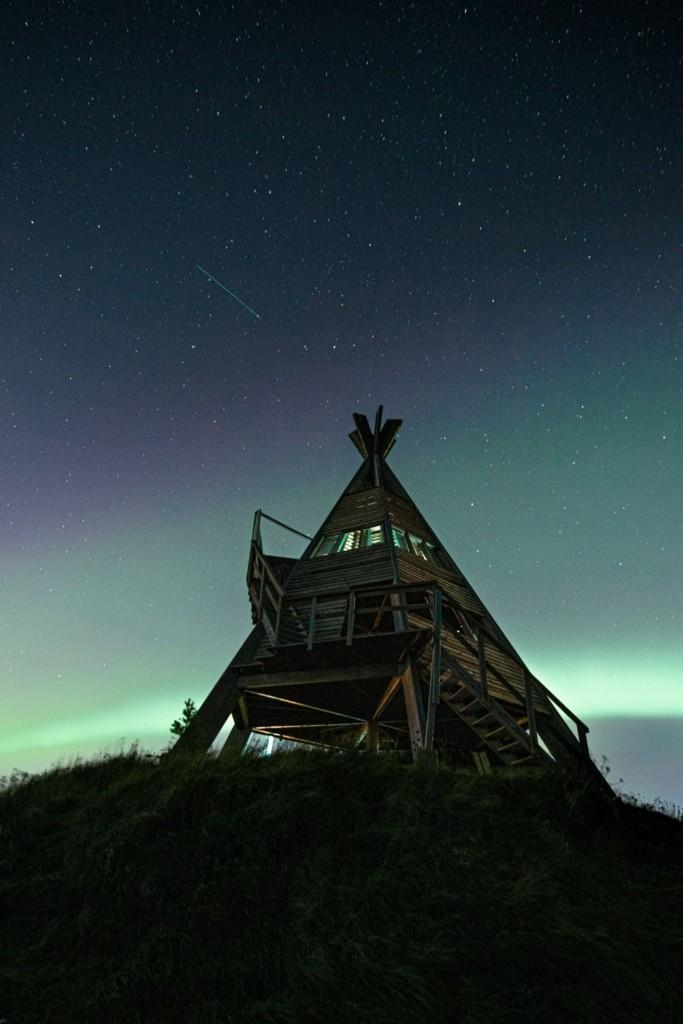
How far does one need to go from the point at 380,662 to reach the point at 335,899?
6709mm

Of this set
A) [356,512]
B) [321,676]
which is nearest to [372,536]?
[356,512]

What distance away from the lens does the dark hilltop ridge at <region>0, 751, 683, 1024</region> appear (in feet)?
17.5

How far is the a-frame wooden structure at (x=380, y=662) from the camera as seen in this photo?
12.2 meters

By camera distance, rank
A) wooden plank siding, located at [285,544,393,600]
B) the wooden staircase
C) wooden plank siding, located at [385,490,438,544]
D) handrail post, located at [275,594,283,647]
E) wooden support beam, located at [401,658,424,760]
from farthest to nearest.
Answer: wooden plank siding, located at [385,490,438,544]
wooden plank siding, located at [285,544,393,600]
handrail post, located at [275,594,283,647]
the wooden staircase
wooden support beam, located at [401,658,424,760]

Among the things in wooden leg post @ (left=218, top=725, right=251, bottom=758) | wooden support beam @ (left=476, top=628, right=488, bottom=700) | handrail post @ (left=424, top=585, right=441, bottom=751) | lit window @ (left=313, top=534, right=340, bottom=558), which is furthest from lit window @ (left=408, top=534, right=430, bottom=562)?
wooden leg post @ (left=218, top=725, right=251, bottom=758)

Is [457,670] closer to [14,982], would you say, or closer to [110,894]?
[110,894]

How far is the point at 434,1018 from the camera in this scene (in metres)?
5.02

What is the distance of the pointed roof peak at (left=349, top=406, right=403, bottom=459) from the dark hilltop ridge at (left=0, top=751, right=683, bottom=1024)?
15914 mm

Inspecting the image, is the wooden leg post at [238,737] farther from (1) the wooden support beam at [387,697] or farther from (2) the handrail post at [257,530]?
(2) the handrail post at [257,530]

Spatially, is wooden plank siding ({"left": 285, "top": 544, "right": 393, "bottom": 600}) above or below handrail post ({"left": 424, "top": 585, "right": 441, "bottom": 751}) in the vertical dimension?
above

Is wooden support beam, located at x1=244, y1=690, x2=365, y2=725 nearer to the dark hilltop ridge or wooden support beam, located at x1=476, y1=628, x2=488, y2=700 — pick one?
wooden support beam, located at x1=476, y1=628, x2=488, y2=700

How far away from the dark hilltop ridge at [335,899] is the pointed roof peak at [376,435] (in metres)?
15.9

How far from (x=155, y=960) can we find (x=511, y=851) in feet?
13.4

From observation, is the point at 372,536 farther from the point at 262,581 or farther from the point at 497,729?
the point at 497,729
